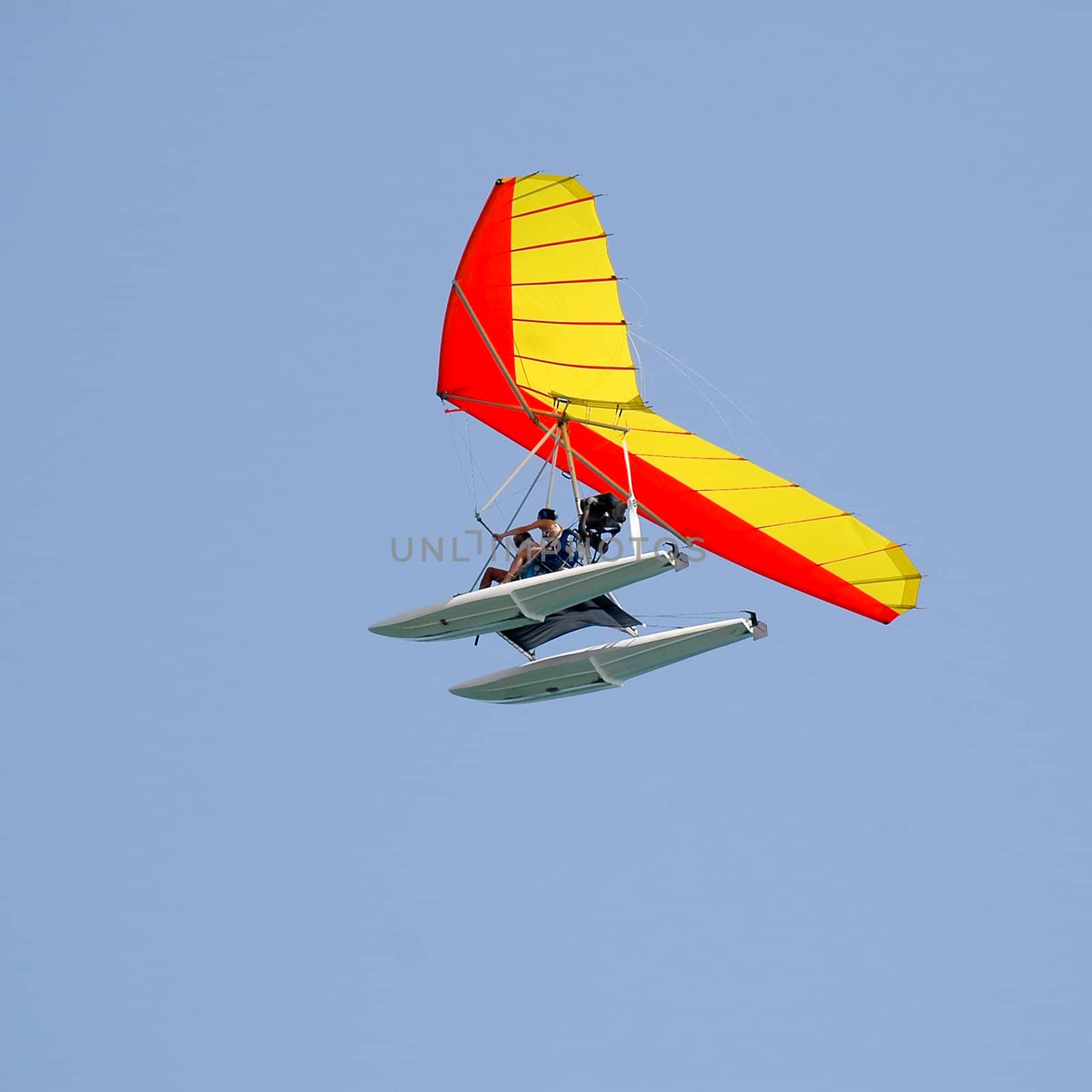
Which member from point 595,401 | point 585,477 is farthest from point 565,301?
point 585,477

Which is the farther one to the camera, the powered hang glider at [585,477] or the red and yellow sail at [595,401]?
the red and yellow sail at [595,401]

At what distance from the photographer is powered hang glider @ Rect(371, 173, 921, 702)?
3198 cm

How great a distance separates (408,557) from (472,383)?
238 centimetres

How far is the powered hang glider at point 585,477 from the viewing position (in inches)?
1259

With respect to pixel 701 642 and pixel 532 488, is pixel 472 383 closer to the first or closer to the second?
pixel 532 488

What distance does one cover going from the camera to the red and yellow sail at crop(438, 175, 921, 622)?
3259 cm

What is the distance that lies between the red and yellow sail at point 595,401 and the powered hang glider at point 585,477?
0.02m

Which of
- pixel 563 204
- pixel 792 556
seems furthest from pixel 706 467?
pixel 563 204

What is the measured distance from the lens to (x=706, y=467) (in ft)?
113

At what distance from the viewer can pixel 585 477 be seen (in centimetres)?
3522

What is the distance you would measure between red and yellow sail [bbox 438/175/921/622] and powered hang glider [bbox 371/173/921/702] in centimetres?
2

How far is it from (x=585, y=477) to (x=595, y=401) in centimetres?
257

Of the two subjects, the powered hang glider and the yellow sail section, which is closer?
the powered hang glider

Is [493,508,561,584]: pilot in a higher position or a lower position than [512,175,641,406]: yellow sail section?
lower
